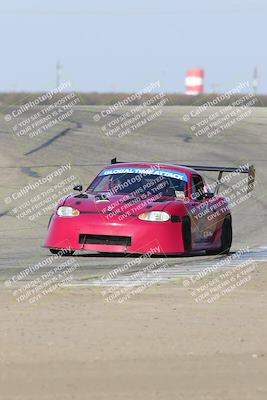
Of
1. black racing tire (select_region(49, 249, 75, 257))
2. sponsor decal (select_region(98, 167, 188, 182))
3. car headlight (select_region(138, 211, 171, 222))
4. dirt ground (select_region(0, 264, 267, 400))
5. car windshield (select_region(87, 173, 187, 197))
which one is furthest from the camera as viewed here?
sponsor decal (select_region(98, 167, 188, 182))

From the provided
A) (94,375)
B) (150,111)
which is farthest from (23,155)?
(94,375)

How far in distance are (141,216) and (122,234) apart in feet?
1.24

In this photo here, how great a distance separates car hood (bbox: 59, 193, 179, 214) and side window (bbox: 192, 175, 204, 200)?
573 mm

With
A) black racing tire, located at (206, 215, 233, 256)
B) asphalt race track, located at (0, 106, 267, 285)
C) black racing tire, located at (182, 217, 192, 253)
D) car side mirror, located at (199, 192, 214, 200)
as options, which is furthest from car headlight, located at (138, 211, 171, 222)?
black racing tire, located at (206, 215, 233, 256)

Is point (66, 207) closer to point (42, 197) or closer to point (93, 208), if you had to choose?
point (93, 208)

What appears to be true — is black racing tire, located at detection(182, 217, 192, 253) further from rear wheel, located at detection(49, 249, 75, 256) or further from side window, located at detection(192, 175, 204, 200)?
rear wheel, located at detection(49, 249, 75, 256)

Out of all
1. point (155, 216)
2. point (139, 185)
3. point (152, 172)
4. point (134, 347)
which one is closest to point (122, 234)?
point (155, 216)

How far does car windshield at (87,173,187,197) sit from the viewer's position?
14148 mm

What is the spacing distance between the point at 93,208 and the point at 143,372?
7.00 m

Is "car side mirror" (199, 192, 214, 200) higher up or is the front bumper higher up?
the front bumper

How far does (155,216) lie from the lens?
43.4 ft

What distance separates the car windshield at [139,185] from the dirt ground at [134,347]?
4.57 m

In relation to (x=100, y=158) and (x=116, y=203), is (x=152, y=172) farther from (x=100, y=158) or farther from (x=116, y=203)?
(x=100, y=158)

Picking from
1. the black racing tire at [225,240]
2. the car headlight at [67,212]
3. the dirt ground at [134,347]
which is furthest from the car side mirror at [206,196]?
the dirt ground at [134,347]
